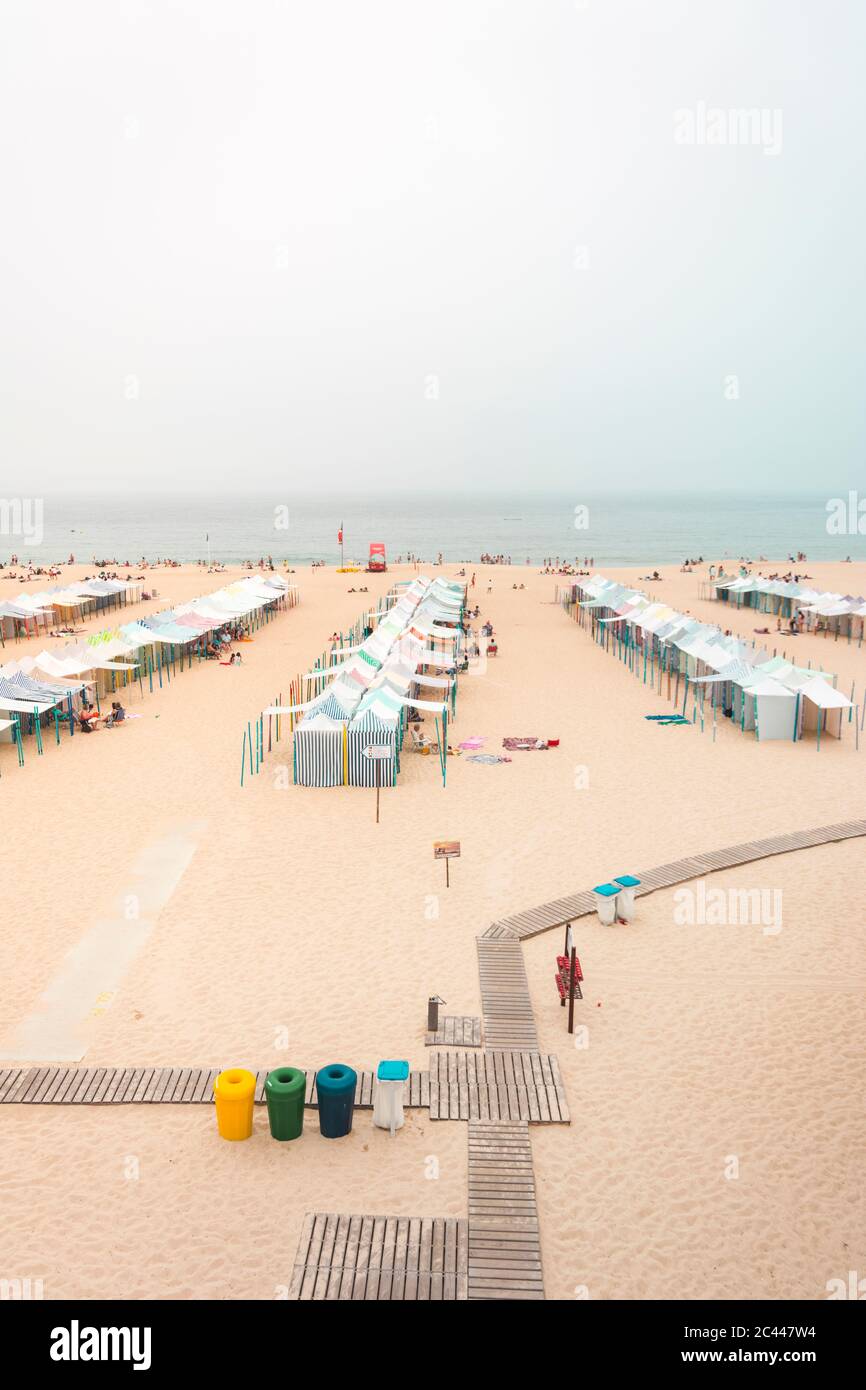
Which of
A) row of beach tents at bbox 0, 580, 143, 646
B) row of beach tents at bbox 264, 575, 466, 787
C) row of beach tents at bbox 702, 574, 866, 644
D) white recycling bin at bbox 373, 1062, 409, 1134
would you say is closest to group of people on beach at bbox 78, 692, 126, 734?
row of beach tents at bbox 264, 575, 466, 787

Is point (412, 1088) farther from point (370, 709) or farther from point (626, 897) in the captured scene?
point (370, 709)

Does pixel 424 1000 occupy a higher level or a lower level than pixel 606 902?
lower

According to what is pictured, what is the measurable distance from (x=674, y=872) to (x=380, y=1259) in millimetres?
8053

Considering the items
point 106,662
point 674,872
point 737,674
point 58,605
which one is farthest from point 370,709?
point 58,605

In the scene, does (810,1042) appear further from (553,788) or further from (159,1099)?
(553,788)

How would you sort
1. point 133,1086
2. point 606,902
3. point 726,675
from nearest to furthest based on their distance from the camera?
point 133,1086, point 606,902, point 726,675

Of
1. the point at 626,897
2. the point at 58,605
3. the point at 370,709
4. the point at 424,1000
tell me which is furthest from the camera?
the point at 58,605

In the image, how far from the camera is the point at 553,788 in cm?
1727

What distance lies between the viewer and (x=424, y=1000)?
9977 millimetres

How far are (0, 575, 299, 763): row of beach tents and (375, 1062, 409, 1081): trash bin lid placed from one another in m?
14.1

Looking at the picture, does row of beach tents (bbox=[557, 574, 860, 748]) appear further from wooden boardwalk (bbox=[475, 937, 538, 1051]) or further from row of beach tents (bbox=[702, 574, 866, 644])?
wooden boardwalk (bbox=[475, 937, 538, 1051])

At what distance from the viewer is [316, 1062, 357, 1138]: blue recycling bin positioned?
7750mm

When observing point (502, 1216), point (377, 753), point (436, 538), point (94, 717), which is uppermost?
point (436, 538)

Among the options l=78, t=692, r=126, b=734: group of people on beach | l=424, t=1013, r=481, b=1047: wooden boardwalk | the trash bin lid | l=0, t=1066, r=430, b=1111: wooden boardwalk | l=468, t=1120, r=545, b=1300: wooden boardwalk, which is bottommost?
l=468, t=1120, r=545, b=1300: wooden boardwalk
